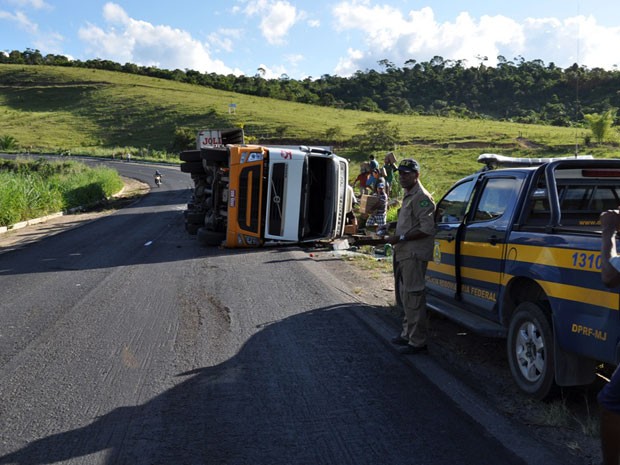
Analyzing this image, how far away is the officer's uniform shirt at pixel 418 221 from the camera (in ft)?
18.7

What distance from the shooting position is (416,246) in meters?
5.80

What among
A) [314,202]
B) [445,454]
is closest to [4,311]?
[445,454]

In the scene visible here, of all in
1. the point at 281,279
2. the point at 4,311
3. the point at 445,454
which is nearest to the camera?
the point at 445,454

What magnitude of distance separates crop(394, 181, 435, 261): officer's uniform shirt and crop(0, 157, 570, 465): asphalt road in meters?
1.03

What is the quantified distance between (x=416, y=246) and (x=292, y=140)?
199ft

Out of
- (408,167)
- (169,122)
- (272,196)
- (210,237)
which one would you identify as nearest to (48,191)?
(210,237)

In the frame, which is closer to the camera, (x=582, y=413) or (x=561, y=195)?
(x=582, y=413)

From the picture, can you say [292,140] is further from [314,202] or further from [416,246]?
[416,246]

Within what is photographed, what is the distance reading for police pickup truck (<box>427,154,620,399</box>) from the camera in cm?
397

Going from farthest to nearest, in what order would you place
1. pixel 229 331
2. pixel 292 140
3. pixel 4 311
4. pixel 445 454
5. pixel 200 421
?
pixel 292 140 → pixel 4 311 → pixel 229 331 → pixel 200 421 → pixel 445 454

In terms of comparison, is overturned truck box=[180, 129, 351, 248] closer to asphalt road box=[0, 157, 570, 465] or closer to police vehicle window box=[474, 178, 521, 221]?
asphalt road box=[0, 157, 570, 465]

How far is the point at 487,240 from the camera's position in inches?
214

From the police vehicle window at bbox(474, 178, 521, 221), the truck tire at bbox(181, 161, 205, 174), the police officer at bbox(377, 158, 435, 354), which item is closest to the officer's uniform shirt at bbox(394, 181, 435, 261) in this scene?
the police officer at bbox(377, 158, 435, 354)

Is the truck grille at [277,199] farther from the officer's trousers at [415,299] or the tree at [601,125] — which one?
the tree at [601,125]
